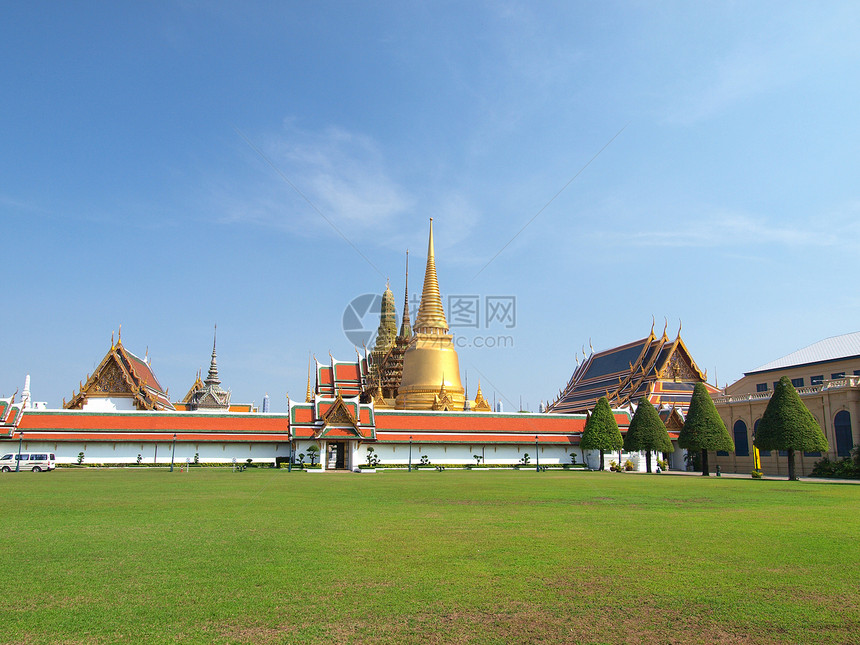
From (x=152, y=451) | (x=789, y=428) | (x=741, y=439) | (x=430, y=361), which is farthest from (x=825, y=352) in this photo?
(x=152, y=451)

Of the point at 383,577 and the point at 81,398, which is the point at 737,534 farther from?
the point at 81,398

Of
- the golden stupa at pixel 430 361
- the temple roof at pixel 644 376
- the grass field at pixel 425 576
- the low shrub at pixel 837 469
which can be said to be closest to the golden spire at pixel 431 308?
the golden stupa at pixel 430 361

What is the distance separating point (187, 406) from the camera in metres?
82.6

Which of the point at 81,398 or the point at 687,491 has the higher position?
the point at 81,398

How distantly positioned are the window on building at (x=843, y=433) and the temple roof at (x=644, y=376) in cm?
1618

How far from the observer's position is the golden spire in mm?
67688

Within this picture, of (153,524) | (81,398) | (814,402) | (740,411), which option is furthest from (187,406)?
(153,524)

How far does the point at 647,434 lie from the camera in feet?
147

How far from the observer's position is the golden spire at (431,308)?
67.7 m

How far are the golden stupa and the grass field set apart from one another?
49.5m

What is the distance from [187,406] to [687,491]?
71.4m

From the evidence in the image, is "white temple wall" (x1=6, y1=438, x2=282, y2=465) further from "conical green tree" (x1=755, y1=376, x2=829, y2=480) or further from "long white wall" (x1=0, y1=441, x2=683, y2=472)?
"conical green tree" (x1=755, y1=376, x2=829, y2=480)

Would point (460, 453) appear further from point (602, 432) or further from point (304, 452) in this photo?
point (304, 452)

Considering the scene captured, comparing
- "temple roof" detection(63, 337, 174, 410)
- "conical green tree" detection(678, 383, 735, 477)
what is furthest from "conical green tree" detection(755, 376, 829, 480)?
"temple roof" detection(63, 337, 174, 410)
